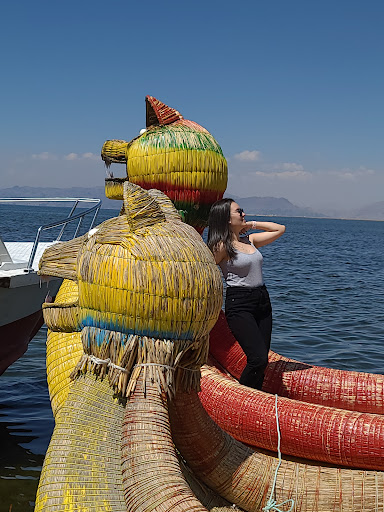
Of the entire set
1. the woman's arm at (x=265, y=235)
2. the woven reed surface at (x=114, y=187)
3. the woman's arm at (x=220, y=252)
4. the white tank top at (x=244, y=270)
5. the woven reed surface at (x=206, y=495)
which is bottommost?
the woven reed surface at (x=206, y=495)

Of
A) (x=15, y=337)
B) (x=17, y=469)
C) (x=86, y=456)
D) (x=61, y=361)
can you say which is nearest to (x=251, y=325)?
(x=61, y=361)

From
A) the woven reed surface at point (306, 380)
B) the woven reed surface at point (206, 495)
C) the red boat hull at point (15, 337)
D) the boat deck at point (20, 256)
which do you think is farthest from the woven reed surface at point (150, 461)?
the red boat hull at point (15, 337)

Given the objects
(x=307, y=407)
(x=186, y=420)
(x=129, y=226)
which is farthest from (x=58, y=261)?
(x=307, y=407)

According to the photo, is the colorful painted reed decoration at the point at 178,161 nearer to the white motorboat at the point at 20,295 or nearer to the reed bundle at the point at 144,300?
the reed bundle at the point at 144,300

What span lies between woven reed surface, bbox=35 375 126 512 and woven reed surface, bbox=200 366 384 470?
148cm

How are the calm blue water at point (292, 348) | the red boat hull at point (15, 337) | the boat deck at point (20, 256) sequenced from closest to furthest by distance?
the calm blue water at point (292, 348)
the boat deck at point (20, 256)
the red boat hull at point (15, 337)

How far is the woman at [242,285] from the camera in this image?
4.25m

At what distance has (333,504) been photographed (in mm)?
2980

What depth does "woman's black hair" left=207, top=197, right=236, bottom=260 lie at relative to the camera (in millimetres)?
4238

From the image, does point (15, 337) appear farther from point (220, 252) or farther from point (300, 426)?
point (300, 426)

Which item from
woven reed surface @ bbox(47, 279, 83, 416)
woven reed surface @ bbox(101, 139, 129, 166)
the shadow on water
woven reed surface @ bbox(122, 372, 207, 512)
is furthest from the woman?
the shadow on water

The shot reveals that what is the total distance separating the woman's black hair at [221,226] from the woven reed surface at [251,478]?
62.3 inches

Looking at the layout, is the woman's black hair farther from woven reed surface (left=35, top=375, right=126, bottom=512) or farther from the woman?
woven reed surface (left=35, top=375, right=126, bottom=512)

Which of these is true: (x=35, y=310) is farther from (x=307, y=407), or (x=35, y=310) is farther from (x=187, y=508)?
(x=187, y=508)
